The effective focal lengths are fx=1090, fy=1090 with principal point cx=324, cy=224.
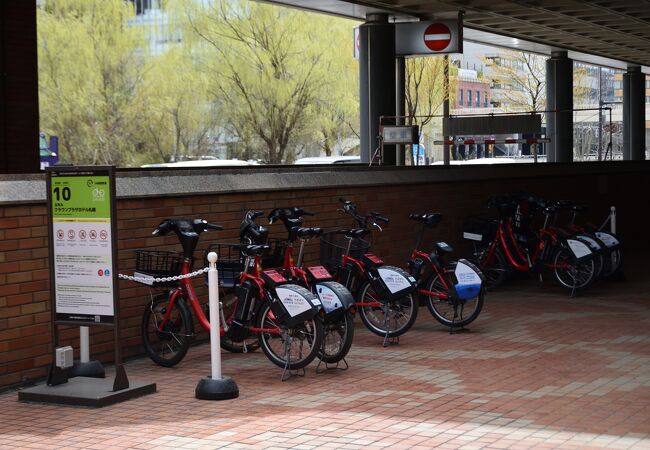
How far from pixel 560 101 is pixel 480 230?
1883 cm

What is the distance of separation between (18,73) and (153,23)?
121 ft

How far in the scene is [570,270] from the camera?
13828 millimetres

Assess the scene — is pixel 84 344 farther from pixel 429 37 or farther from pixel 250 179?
pixel 429 37

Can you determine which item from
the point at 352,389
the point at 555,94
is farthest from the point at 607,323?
the point at 555,94

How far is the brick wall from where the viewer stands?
27.3ft

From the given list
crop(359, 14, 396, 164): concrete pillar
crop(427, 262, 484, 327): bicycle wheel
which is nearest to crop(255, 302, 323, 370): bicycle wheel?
crop(427, 262, 484, 327): bicycle wheel

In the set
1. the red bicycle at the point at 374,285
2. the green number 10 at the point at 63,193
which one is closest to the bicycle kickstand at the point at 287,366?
the red bicycle at the point at 374,285

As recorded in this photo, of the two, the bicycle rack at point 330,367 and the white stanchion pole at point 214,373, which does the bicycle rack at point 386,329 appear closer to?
the bicycle rack at point 330,367

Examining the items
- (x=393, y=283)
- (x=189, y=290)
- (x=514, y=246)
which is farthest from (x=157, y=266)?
(x=514, y=246)

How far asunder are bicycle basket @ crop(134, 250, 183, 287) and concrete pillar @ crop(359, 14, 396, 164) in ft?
36.5

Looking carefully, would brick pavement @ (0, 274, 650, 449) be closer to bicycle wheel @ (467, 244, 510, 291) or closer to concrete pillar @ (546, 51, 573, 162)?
bicycle wheel @ (467, 244, 510, 291)

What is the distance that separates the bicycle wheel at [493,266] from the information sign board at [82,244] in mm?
7223

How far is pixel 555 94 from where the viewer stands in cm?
3173

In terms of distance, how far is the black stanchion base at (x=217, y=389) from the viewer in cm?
780
